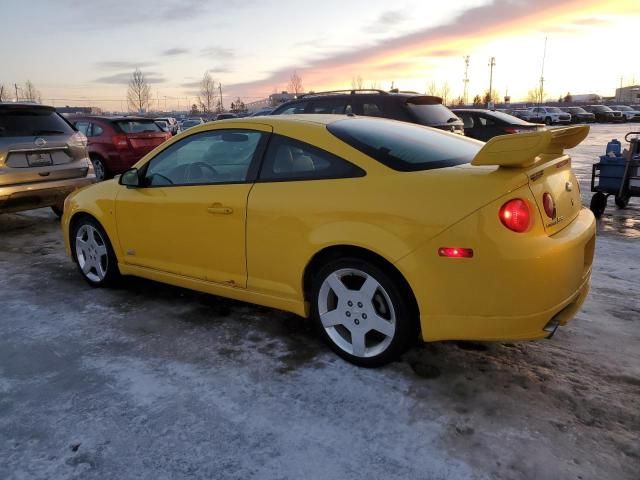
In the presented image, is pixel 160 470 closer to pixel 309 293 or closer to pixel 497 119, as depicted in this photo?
pixel 309 293

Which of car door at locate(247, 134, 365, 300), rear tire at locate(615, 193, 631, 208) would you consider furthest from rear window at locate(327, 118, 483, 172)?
rear tire at locate(615, 193, 631, 208)

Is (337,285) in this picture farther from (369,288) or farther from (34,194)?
(34,194)

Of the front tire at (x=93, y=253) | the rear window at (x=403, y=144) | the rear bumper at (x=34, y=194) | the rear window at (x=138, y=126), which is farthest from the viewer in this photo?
the rear window at (x=138, y=126)

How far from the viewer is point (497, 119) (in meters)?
12.9

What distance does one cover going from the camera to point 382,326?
3055 millimetres

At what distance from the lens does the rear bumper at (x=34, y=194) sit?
256 inches

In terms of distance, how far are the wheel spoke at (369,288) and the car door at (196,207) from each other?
93 cm

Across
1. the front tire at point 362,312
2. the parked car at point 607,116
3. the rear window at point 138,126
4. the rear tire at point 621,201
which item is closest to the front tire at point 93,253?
the front tire at point 362,312

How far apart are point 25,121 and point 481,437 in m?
6.98

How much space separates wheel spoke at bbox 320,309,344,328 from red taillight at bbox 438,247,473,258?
81cm

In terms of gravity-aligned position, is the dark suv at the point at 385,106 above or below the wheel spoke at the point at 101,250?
above

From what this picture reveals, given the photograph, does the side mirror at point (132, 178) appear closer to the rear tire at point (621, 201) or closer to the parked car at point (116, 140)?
the rear tire at point (621, 201)

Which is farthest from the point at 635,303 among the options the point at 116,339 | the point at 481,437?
Result: the point at 116,339

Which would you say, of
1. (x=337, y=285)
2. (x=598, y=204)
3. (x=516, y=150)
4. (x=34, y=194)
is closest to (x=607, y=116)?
(x=598, y=204)
